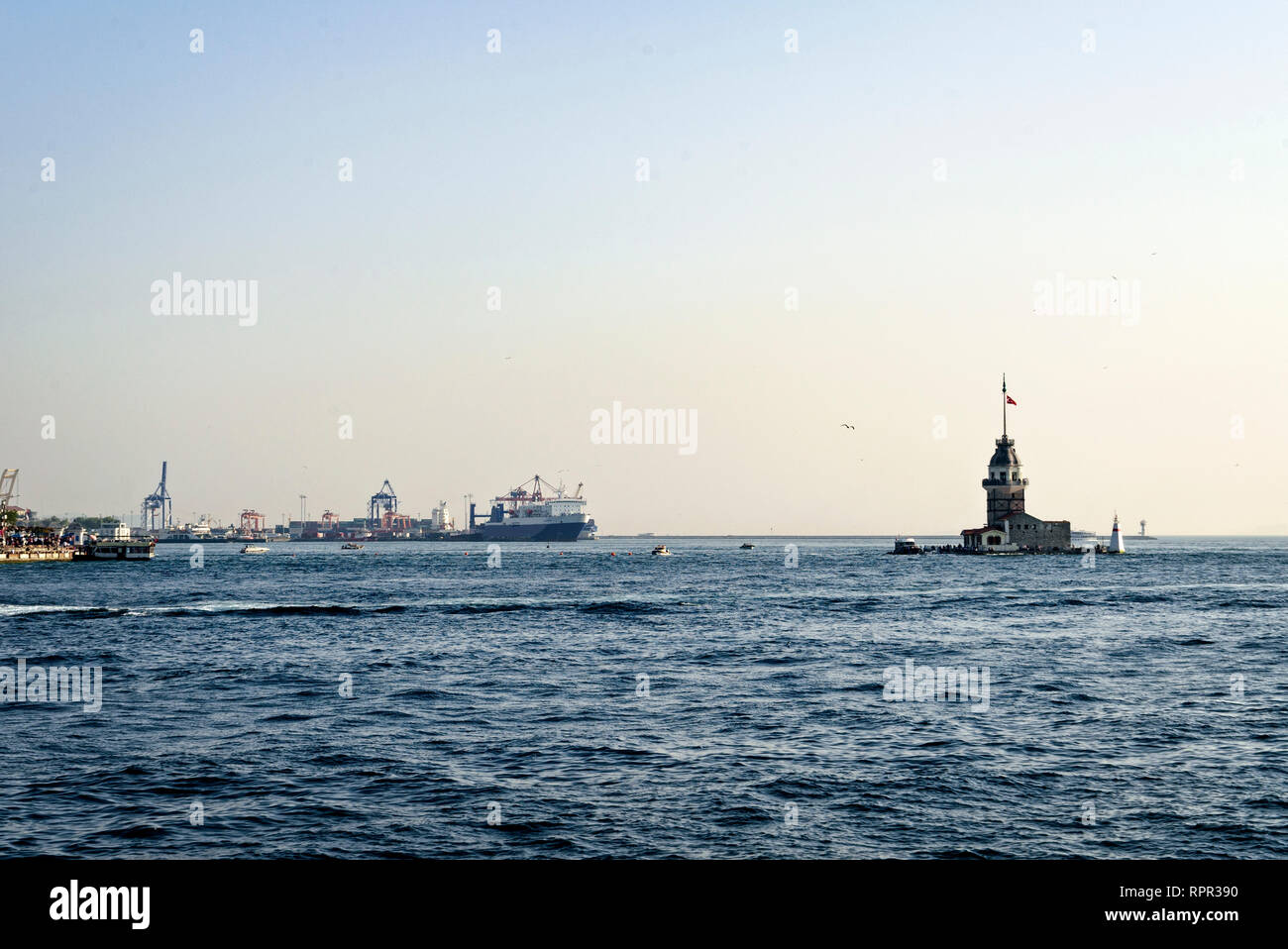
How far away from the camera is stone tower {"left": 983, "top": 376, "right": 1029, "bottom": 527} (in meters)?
192

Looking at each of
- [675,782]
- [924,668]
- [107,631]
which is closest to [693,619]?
[924,668]

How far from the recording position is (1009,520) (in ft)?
620

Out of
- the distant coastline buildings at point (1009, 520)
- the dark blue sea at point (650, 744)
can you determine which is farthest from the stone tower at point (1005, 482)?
the dark blue sea at point (650, 744)

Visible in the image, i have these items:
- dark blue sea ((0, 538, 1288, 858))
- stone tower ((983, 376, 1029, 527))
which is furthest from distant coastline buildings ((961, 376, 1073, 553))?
dark blue sea ((0, 538, 1288, 858))

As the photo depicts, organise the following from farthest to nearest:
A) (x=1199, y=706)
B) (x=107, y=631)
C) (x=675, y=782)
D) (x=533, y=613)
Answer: (x=533, y=613), (x=107, y=631), (x=1199, y=706), (x=675, y=782)

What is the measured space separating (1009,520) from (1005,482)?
24.1 ft

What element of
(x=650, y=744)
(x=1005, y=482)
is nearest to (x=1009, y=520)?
(x=1005, y=482)

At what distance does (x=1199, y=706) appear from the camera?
100ft

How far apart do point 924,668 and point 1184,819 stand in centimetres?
2133

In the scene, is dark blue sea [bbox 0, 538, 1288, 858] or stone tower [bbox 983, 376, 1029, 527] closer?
dark blue sea [bbox 0, 538, 1288, 858]

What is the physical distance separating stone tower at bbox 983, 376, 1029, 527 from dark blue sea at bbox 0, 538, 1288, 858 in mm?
136224

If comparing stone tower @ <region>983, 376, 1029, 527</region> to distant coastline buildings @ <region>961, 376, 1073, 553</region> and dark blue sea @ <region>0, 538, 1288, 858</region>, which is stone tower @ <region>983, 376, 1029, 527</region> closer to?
distant coastline buildings @ <region>961, 376, 1073, 553</region>
